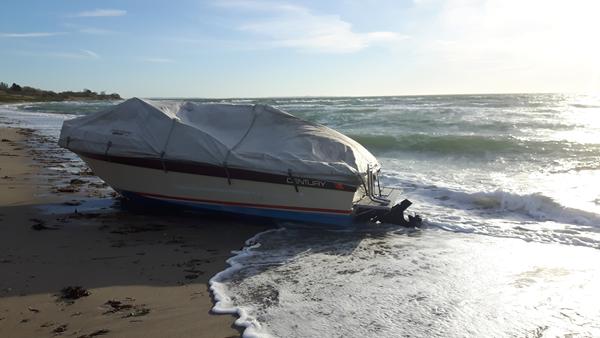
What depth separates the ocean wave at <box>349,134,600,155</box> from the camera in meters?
19.6

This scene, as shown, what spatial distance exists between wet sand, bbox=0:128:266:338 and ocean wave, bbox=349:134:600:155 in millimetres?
13636

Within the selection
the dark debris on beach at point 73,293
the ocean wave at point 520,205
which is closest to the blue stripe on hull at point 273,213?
the ocean wave at point 520,205

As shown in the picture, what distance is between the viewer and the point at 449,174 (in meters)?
14.7

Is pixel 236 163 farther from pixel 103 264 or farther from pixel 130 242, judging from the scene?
pixel 103 264

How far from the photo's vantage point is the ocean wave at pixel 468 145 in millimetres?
19594

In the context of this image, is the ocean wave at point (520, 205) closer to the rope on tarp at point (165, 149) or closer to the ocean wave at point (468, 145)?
the rope on tarp at point (165, 149)

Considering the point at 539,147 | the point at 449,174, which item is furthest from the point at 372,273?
the point at 539,147

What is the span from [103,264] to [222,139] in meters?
3.19

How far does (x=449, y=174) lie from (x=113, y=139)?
9.36 metres

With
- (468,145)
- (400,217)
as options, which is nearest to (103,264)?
(400,217)

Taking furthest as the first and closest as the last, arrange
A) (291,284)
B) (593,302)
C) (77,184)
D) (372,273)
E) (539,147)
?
1. (539,147)
2. (77,184)
3. (372,273)
4. (291,284)
5. (593,302)

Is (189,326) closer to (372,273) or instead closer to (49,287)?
(49,287)

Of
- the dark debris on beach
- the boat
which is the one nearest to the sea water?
Answer: the boat

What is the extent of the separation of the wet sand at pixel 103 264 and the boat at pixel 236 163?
53cm
